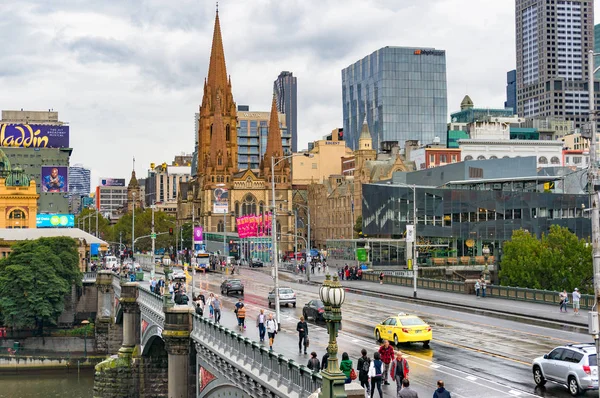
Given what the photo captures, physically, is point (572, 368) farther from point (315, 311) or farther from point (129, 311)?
point (129, 311)

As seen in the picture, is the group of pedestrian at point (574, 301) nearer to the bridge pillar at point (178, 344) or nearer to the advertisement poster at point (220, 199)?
the bridge pillar at point (178, 344)

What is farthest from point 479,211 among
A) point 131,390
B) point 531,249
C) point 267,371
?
point 267,371

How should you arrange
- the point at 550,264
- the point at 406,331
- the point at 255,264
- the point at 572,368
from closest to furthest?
the point at 572,368, the point at 406,331, the point at 550,264, the point at 255,264

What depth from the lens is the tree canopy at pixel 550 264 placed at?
216 feet

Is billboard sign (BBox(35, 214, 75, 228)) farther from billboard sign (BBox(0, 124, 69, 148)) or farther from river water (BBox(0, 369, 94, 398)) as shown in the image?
river water (BBox(0, 369, 94, 398))

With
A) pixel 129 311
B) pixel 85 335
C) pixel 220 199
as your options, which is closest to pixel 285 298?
pixel 129 311

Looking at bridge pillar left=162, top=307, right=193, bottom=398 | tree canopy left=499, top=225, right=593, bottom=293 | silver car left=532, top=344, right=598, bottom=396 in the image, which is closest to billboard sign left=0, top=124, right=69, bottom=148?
tree canopy left=499, top=225, right=593, bottom=293

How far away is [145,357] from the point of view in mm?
55875

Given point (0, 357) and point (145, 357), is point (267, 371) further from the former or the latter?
point (0, 357)

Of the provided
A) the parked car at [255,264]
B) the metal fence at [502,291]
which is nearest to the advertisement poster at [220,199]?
the parked car at [255,264]

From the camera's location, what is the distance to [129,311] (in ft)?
196

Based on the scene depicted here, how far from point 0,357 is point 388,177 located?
283ft

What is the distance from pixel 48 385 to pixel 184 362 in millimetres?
36917

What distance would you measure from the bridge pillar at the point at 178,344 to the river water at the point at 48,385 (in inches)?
1203
